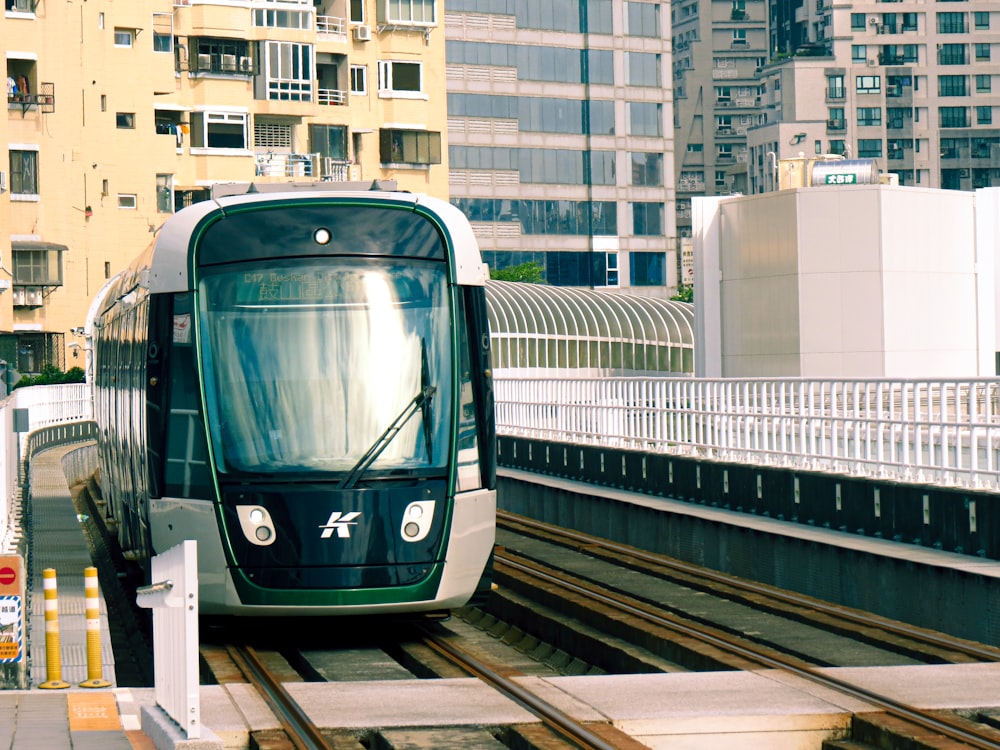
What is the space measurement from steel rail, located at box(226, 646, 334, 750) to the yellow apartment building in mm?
51174

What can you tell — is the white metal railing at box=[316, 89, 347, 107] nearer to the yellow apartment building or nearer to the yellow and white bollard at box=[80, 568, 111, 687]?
the yellow apartment building

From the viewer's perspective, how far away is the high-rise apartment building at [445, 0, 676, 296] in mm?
102375

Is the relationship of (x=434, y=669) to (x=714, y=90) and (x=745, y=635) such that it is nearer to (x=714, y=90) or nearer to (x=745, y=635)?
(x=745, y=635)

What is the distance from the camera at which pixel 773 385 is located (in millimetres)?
20828

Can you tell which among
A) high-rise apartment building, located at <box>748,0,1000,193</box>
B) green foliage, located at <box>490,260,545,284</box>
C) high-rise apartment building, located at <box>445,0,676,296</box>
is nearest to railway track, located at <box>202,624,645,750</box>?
green foliage, located at <box>490,260,545,284</box>

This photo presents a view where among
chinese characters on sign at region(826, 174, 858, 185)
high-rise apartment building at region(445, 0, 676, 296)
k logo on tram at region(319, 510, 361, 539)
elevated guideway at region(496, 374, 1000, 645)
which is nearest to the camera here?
k logo on tram at region(319, 510, 361, 539)

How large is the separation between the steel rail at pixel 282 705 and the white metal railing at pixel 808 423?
614 cm

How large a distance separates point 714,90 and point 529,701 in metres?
146

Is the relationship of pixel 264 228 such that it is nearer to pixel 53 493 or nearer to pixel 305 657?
pixel 305 657

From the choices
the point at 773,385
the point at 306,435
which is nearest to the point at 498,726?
the point at 306,435

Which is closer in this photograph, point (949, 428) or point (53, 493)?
point (949, 428)

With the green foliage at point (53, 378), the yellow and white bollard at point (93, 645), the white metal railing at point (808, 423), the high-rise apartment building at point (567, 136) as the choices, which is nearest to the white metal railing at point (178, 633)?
the yellow and white bollard at point (93, 645)

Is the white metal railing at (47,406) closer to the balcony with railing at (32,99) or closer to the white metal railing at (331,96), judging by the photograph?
the balcony with railing at (32,99)

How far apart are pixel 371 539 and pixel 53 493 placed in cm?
1375
